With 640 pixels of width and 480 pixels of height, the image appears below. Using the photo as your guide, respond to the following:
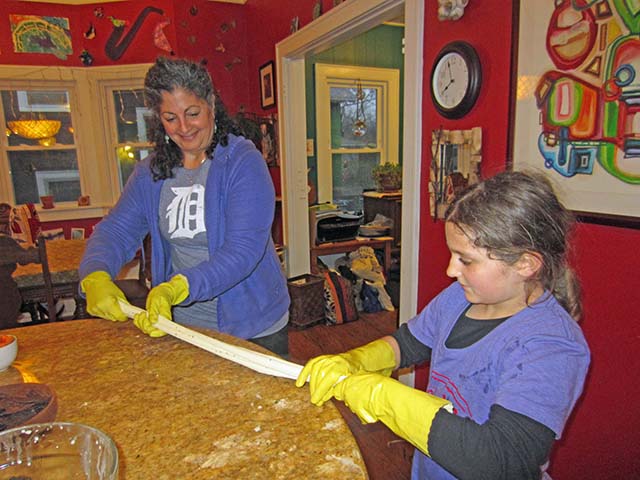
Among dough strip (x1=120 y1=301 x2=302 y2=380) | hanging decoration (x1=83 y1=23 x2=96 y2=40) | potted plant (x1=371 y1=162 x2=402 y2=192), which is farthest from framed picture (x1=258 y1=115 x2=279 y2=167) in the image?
dough strip (x1=120 y1=301 x2=302 y2=380)

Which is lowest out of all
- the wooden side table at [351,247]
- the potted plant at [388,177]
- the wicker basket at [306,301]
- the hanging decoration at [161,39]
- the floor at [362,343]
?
the floor at [362,343]

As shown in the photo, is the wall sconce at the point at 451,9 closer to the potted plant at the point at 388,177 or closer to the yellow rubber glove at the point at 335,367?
the yellow rubber glove at the point at 335,367

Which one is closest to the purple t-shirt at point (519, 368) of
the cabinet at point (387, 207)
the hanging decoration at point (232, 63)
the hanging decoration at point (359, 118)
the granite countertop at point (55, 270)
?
the granite countertop at point (55, 270)

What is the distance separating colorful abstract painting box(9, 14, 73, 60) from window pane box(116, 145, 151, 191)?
896 millimetres

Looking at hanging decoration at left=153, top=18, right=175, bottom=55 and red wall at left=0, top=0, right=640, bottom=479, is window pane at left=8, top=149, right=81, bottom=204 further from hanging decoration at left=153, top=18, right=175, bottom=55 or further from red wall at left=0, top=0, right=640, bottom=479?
red wall at left=0, top=0, right=640, bottom=479

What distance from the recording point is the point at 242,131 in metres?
1.45

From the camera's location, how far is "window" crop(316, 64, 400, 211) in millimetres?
4418

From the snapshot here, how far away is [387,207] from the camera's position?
13.9ft

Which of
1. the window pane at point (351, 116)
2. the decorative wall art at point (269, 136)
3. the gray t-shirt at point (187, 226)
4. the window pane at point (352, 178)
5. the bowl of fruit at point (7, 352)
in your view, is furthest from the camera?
the window pane at point (352, 178)

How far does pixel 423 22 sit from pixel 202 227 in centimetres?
133

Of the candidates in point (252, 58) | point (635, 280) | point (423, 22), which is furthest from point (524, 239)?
point (252, 58)

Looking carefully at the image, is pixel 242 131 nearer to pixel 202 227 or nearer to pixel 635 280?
pixel 202 227

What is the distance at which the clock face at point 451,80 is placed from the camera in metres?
1.71

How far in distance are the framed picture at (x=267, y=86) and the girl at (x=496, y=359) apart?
3.04 metres
